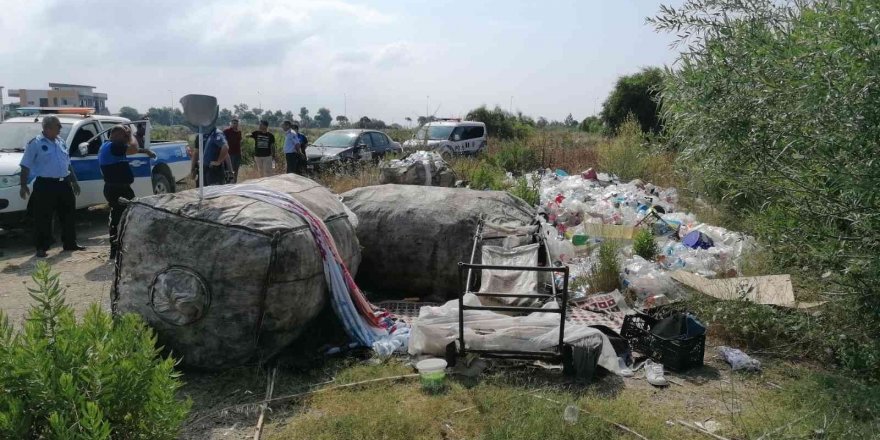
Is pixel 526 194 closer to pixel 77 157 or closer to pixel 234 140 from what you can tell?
pixel 234 140

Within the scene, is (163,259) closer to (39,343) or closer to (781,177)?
(39,343)

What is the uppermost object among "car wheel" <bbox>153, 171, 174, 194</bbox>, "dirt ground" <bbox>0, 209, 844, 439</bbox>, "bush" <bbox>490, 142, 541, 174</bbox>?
"bush" <bbox>490, 142, 541, 174</bbox>

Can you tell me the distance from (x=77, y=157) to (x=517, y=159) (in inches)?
378

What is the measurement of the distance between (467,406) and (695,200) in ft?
25.2

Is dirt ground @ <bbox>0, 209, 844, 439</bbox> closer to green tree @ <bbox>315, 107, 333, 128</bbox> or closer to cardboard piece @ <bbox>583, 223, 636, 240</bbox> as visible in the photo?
cardboard piece @ <bbox>583, 223, 636, 240</bbox>

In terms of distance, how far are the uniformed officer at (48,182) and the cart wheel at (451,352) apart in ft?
19.2

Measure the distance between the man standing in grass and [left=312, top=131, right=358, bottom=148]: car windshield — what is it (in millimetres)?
2059

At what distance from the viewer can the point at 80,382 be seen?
2754mm

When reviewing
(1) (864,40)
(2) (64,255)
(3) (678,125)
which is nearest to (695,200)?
(3) (678,125)

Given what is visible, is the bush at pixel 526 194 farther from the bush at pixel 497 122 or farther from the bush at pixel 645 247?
the bush at pixel 497 122

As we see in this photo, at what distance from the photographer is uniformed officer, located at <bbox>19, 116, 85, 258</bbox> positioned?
24.3 feet

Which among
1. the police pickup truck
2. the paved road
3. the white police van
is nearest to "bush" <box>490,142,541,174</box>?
the white police van

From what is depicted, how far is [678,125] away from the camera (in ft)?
15.5

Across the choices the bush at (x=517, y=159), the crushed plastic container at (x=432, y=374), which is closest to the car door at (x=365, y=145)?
the bush at (x=517, y=159)
